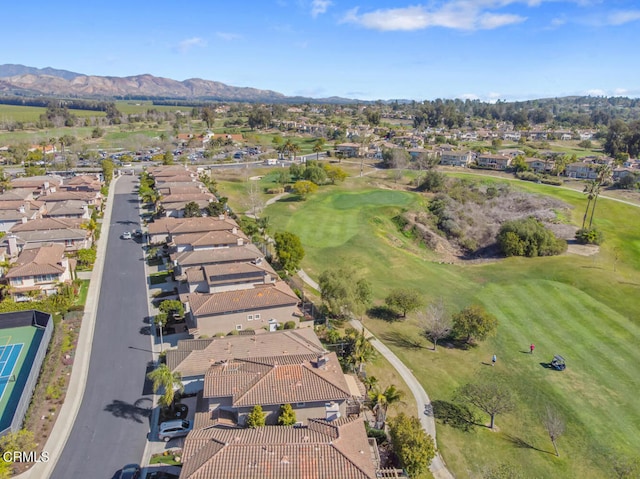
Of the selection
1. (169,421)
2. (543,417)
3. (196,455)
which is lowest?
(543,417)

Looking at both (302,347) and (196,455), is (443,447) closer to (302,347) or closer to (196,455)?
(302,347)

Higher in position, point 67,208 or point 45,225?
point 67,208

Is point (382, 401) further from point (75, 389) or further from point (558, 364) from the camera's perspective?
point (75, 389)

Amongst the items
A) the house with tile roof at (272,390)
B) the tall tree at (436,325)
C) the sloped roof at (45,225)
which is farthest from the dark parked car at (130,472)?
the sloped roof at (45,225)

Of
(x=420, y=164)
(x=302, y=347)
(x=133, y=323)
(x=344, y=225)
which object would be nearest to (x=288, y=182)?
(x=344, y=225)

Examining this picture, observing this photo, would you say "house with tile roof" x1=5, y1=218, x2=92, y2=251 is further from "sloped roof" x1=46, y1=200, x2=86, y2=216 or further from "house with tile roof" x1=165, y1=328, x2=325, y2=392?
"house with tile roof" x1=165, y1=328, x2=325, y2=392

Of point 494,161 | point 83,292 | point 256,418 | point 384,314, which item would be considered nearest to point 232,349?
point 256,418

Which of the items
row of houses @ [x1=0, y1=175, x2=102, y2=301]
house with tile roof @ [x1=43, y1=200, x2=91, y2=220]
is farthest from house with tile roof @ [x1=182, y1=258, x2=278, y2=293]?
house with tile roof @ [x1=43, y1=200, x2=91, y2=220]
